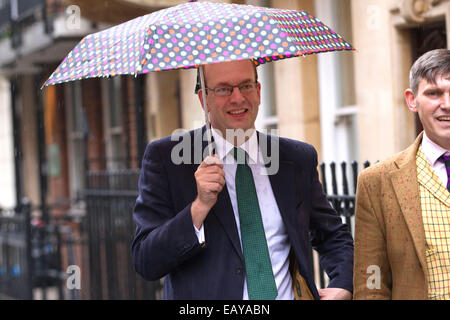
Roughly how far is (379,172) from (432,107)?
1.20 feet

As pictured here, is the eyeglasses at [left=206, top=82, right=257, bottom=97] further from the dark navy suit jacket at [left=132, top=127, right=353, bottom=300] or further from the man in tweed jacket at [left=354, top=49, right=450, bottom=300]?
the man in tweed jacket at [left=354, top=49, right=450, bottom=300]

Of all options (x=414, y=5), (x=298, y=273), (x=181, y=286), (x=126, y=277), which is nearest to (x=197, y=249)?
(x=181, y=286)

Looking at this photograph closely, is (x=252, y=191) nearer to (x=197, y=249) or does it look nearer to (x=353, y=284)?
(x=197, y=249)

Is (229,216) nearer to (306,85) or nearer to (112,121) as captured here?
(306,85)

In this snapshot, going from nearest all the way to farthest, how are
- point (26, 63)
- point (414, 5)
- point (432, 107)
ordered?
point (432, 107) → point (414, 5) → point (26, 63)

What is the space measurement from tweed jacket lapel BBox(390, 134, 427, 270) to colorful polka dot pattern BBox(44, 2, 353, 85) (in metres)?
0.57

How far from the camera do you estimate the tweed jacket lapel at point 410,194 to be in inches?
117

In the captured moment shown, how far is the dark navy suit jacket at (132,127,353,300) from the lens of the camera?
309 centimetres

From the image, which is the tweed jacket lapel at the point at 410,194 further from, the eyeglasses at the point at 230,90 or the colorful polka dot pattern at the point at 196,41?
the eyeglasses at the point at 230,90

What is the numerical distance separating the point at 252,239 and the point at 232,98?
0.59 metres

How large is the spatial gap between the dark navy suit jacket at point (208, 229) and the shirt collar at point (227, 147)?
69 mm

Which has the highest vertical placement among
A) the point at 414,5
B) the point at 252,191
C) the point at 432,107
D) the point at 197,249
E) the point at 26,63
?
the point at 26,63

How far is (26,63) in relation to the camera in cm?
1599

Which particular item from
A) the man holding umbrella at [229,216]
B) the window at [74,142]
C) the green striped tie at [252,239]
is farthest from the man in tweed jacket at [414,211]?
the window at [74,142]
